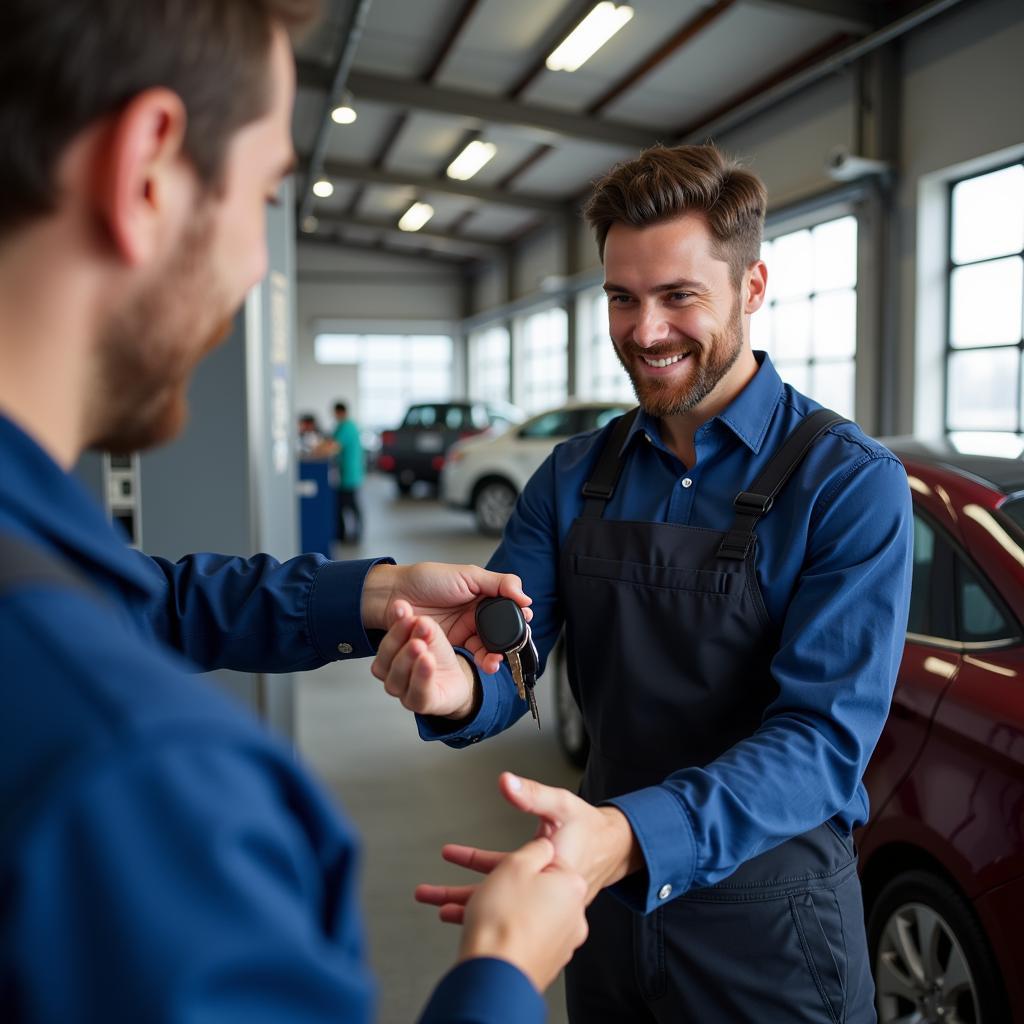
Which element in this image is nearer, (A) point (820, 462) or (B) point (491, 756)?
(A) point (820, 462)

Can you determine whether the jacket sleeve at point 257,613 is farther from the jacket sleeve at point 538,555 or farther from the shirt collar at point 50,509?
the shirt collar at point 50,509

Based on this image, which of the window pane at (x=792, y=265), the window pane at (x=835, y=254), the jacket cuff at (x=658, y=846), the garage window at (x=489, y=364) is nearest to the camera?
the jacket cuff at (x=658, y=846)

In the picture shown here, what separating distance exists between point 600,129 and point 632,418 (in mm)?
11449

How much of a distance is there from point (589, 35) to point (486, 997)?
1032 centimetres

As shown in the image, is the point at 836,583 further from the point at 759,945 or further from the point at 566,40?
the point at 566,40

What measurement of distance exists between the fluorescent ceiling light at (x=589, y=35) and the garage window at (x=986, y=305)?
137 inches

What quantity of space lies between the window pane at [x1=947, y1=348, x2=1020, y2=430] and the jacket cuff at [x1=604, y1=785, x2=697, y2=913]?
8.24 meters

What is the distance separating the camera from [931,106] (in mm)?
8656

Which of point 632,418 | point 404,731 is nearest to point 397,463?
point 404,731

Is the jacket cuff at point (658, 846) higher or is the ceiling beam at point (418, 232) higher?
the ceiling beam at point (418, 232)

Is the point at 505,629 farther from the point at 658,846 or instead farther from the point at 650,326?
the point at 650,326

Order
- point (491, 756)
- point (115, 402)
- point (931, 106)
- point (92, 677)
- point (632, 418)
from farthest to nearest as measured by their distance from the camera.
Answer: point (931, 106), point (491, 756), point (632, 418), point (115, 402), point (92, 677)

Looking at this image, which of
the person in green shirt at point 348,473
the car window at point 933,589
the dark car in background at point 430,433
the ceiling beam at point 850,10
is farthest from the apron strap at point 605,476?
the dark car in background at point 430,433

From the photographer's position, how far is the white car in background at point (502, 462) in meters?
10.6
